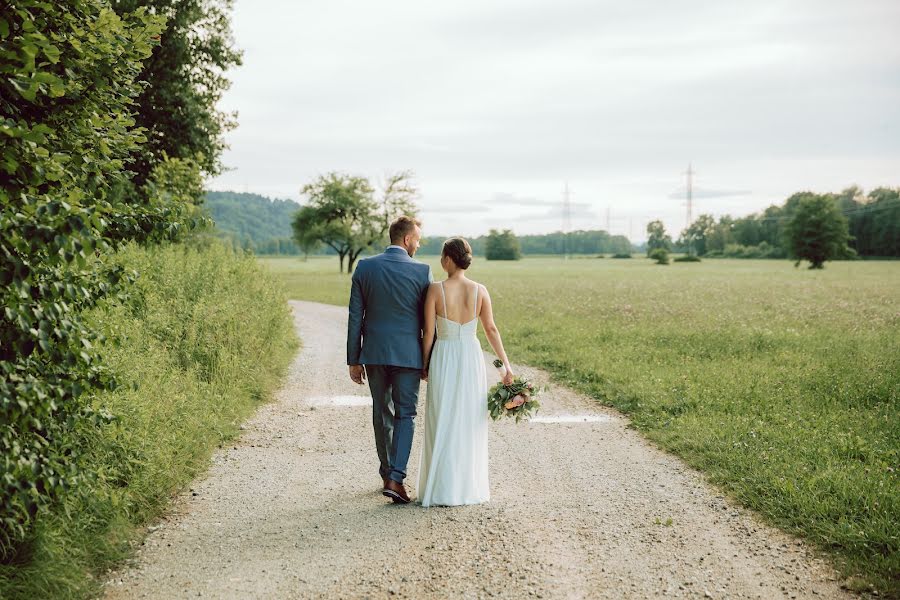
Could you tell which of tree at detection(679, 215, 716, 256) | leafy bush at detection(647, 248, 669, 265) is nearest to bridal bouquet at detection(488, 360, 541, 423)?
leafy bush at detection(647, 248, 669, 265)

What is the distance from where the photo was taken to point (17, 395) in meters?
3.38

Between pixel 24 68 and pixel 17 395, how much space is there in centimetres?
166

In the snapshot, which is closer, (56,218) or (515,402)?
(56,218)

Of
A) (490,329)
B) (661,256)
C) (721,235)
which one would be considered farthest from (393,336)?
(721,235)

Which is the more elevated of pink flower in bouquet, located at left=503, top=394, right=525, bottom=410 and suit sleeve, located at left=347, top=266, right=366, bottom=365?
suit sleeve, located at left=347, top=266, right=366, bottom=365

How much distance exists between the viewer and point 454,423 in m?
5.73

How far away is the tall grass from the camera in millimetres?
4277

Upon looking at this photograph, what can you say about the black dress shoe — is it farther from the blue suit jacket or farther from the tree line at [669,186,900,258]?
the tree line at [669,186,900,258]

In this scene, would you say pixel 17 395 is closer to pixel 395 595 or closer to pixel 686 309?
pixel 395 595

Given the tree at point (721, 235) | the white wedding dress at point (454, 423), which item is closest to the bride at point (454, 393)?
the white wedding dress at point (454, 423)

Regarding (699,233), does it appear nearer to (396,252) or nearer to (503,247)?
(503,247)

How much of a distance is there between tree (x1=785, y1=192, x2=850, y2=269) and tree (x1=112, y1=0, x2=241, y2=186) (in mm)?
78368

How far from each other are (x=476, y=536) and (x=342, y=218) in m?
68.0

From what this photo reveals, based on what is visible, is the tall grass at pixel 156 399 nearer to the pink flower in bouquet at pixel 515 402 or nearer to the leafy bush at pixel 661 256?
the pink flower in bouquet at pixel 515 402
